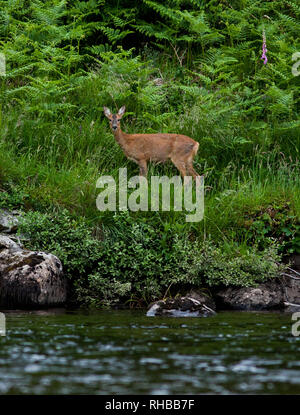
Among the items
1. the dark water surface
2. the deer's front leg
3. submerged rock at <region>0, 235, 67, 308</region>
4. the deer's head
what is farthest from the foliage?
the dark water surface

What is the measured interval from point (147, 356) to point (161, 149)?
683 centimetres

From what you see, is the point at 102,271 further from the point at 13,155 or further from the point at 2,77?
the point at 2,77

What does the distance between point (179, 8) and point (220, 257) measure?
800cm

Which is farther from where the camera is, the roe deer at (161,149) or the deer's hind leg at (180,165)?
the deer's hind leg at (180,165)

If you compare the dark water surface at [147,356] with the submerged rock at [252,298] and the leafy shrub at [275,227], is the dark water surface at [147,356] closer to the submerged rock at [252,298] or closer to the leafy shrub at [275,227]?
the submerged rock at [252,298]

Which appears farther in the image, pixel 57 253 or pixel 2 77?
pixel 2 77

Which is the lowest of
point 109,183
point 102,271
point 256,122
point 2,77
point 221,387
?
point 221,387

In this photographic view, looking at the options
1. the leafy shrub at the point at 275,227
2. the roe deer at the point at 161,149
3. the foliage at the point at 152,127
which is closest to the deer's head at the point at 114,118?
the roe deer at the point at 161,149

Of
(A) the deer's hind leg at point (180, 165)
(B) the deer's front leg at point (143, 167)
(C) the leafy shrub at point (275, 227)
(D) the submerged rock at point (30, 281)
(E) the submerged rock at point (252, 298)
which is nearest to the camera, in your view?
(D) the submerged rock at point (30, 281)

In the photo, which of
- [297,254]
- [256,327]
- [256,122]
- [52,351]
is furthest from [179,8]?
[52,351]

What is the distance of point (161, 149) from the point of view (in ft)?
42.4

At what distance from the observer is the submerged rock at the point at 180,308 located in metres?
9.33

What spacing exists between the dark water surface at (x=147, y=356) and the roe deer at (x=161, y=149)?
4.46m

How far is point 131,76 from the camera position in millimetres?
14703
